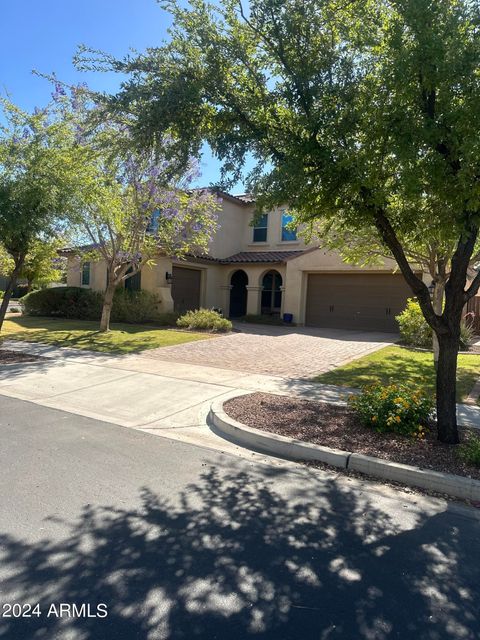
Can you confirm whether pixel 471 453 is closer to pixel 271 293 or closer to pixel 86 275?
pixel 271 293

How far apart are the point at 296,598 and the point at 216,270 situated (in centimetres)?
2240

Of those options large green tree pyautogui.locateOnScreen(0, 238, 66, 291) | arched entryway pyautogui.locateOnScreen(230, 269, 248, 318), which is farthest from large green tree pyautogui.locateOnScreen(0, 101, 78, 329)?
arched entryway pyautogui.locateOnScreen(230, 269, 248, 318)

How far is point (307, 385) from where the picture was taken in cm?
897

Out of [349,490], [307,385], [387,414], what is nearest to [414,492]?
[349,490]

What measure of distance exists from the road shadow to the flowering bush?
1.77 meters

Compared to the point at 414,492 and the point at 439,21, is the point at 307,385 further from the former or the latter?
the point at 439,21

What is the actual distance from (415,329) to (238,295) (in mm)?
12560

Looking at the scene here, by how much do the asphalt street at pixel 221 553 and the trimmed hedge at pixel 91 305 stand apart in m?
14.9

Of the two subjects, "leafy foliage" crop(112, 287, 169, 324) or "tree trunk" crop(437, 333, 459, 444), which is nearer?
"tree trunk" crop(437, 333, 459, 444)

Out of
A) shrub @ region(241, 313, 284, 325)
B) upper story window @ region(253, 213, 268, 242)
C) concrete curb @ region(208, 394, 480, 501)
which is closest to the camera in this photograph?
concrete curb @ region(208, 394, 480, 501)

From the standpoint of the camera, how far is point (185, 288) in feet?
76.3

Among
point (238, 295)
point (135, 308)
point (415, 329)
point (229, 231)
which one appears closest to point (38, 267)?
point (135, 308)

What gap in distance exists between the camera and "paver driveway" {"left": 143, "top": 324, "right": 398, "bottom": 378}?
1102cm

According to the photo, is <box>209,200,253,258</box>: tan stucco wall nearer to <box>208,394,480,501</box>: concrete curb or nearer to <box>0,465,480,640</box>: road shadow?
<box>208,394,480,501</box>: concrete curb
